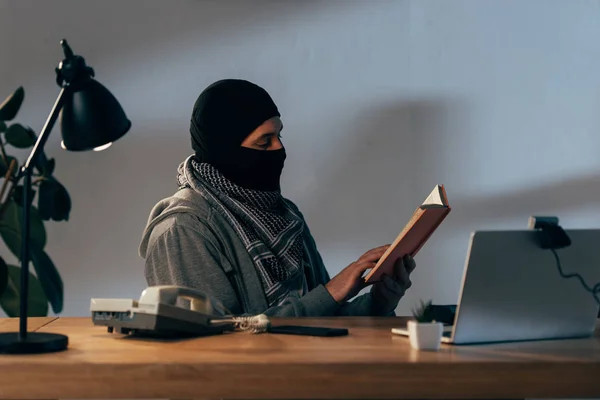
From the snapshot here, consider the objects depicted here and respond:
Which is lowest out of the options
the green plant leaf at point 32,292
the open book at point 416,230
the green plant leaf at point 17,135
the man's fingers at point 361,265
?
the green plant leaf at point 32,292

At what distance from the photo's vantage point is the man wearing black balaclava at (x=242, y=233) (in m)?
2.00

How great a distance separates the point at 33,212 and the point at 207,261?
1.25m

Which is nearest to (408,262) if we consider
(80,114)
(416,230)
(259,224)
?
(416,230)

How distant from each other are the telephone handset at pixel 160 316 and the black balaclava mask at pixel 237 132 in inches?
31.2

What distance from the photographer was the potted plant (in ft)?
9.28

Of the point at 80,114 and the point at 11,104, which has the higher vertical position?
the point at 11,104

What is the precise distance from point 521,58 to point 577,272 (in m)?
2.31

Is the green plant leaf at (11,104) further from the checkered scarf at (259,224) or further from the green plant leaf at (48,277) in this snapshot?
the checkered scarf at (259,224)

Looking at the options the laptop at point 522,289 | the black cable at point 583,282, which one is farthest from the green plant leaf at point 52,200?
the black cable at point 583,282

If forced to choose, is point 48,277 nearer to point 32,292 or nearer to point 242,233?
point 32,292

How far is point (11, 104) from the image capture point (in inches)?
110

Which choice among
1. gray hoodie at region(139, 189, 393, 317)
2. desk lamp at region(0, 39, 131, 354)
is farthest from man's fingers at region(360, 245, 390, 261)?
desk lamp at region(0, 39, 131, 354)

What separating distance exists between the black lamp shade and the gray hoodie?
63 centimetres

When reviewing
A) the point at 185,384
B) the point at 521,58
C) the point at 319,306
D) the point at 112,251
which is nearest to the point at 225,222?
the point at 319,306
